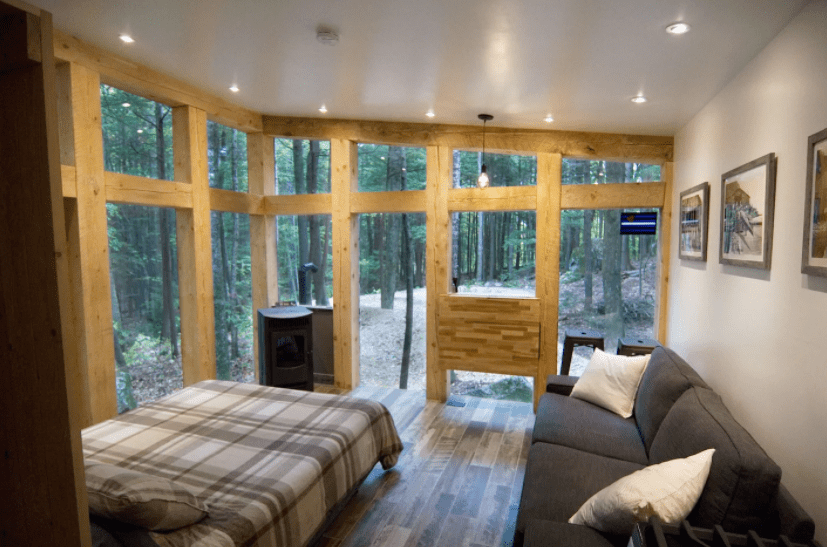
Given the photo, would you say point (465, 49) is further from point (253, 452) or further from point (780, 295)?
point (253, 452)

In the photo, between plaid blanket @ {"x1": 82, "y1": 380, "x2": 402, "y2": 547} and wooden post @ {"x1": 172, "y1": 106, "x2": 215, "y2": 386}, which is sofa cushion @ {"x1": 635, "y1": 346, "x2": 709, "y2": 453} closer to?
plaid blanket @ {"x1": 82, "y1": 380, "x2": 402, "y2": 547}

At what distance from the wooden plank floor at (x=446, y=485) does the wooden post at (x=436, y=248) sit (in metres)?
0.36

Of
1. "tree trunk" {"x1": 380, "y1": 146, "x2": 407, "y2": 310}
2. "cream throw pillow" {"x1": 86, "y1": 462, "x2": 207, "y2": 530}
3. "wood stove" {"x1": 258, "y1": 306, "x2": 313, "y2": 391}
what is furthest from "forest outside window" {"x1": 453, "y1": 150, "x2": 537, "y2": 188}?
"cream throw pillow" {"x1": 86, "y1": 462, "x2": 207, "y2": 530}

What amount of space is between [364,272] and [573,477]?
12.6 feet

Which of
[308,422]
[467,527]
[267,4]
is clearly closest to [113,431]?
[308,422]

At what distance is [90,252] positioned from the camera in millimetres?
3354

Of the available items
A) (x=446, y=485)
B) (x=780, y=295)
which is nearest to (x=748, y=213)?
(x=780, y=295)

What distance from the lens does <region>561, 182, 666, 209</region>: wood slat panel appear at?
4273 mm

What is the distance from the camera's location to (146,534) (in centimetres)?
174

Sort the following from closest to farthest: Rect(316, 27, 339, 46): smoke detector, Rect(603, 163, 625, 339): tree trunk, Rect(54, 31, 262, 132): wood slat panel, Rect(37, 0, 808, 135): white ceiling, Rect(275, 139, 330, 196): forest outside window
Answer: Rect(37, 0, 808, 135): white ceiling
Rect(316, 27, 339, 46): smoke detector
Rect(54, 31, 262, 132): wood slat panel
Rect(603, 163, 625, 339): tree trunk
Rect(275, 139, 330, 196): forest outside window

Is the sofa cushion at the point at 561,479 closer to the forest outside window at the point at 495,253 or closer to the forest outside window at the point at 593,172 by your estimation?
the forest outside window at the point at 495,253

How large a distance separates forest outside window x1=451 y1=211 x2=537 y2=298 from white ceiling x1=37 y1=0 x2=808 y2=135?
45.0 inches

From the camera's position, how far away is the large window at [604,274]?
459 centimetres

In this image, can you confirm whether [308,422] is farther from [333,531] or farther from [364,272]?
[364,272]
